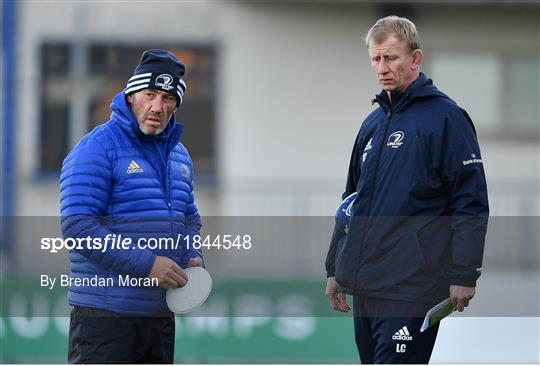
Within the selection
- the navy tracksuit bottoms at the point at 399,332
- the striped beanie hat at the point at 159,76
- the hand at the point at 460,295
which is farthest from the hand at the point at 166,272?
the hand at the point at 460,295

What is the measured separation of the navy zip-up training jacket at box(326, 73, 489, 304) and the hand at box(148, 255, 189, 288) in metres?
0.58

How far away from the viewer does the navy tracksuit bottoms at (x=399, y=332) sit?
3.94 meters

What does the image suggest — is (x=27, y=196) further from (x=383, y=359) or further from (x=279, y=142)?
(x=383, y=359)

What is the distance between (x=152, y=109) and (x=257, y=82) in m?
7.16

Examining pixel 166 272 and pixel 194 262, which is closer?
pixel 166 272

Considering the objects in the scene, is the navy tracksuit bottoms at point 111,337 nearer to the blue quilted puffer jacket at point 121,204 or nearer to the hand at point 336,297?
the blue quilted puffer jacket at point 121,204

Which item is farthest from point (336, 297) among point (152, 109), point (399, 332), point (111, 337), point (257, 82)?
point (257, 82)

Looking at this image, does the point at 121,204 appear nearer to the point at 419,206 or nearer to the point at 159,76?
the point at 159,76

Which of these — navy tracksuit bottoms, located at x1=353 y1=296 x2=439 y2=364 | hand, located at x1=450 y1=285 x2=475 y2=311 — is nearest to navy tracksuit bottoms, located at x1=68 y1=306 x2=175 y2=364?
navy tracksuit bottoms, located at x1=353 y1=296 x2=439 y2=364

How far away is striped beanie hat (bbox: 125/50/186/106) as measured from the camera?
13.0 feet

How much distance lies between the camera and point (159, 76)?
3.96 metres

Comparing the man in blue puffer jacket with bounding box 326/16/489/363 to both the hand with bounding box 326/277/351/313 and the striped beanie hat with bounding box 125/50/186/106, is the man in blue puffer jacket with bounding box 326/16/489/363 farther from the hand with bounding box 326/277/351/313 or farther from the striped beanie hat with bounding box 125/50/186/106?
the striped beanie hat with bounding box 125/50/186/106

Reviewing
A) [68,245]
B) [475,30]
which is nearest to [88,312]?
[68,245]

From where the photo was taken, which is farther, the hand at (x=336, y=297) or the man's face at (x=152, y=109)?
the hand at (x=336, y=297)
